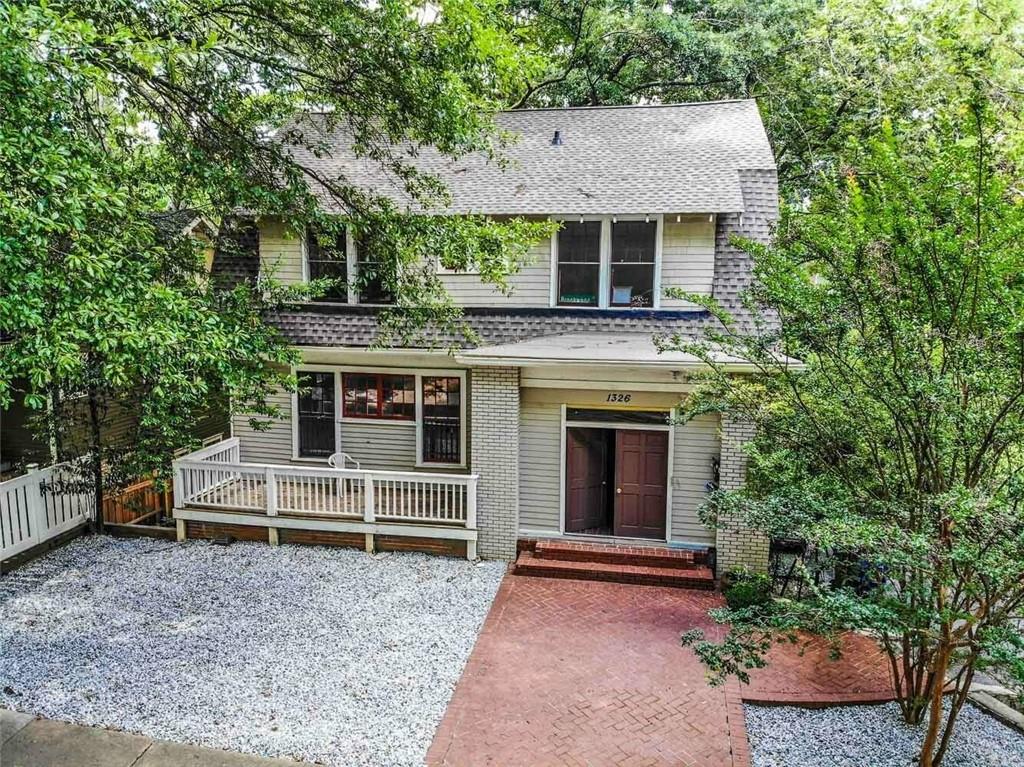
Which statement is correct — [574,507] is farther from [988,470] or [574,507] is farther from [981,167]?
[981,167]

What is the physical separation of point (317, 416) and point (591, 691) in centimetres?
768

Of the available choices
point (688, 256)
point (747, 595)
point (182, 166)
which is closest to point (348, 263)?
point (182, 166)

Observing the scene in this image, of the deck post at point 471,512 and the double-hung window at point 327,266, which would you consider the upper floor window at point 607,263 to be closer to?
the deck post at point 471,512

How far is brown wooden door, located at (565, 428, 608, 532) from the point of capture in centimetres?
1133

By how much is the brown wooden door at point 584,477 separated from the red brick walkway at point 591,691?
1716 mm

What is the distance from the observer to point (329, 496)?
12.1 metres

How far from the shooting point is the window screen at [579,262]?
1159cm

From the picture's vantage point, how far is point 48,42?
535 cm

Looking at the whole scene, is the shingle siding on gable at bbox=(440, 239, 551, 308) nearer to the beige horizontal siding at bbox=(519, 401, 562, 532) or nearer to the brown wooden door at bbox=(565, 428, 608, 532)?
the beige horizontal siding at bbox=(519, 401, 562, 532)

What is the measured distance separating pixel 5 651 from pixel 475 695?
5728 millimetres

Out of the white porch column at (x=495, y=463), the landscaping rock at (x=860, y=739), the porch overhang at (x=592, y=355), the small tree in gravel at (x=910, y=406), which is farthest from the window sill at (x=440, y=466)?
the small tree in gravel at (x=910, y=406)

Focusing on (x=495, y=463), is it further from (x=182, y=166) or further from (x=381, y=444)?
(x=182, y=166)

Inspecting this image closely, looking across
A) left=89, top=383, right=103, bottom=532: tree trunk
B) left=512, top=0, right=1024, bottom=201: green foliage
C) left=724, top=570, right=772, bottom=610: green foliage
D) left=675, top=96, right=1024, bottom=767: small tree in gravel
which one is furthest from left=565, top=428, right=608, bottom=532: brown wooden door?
left=512, top=0, right=1024, bottom=201: green foliage

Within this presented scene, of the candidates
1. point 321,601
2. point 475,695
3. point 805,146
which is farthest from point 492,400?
point 805,146
